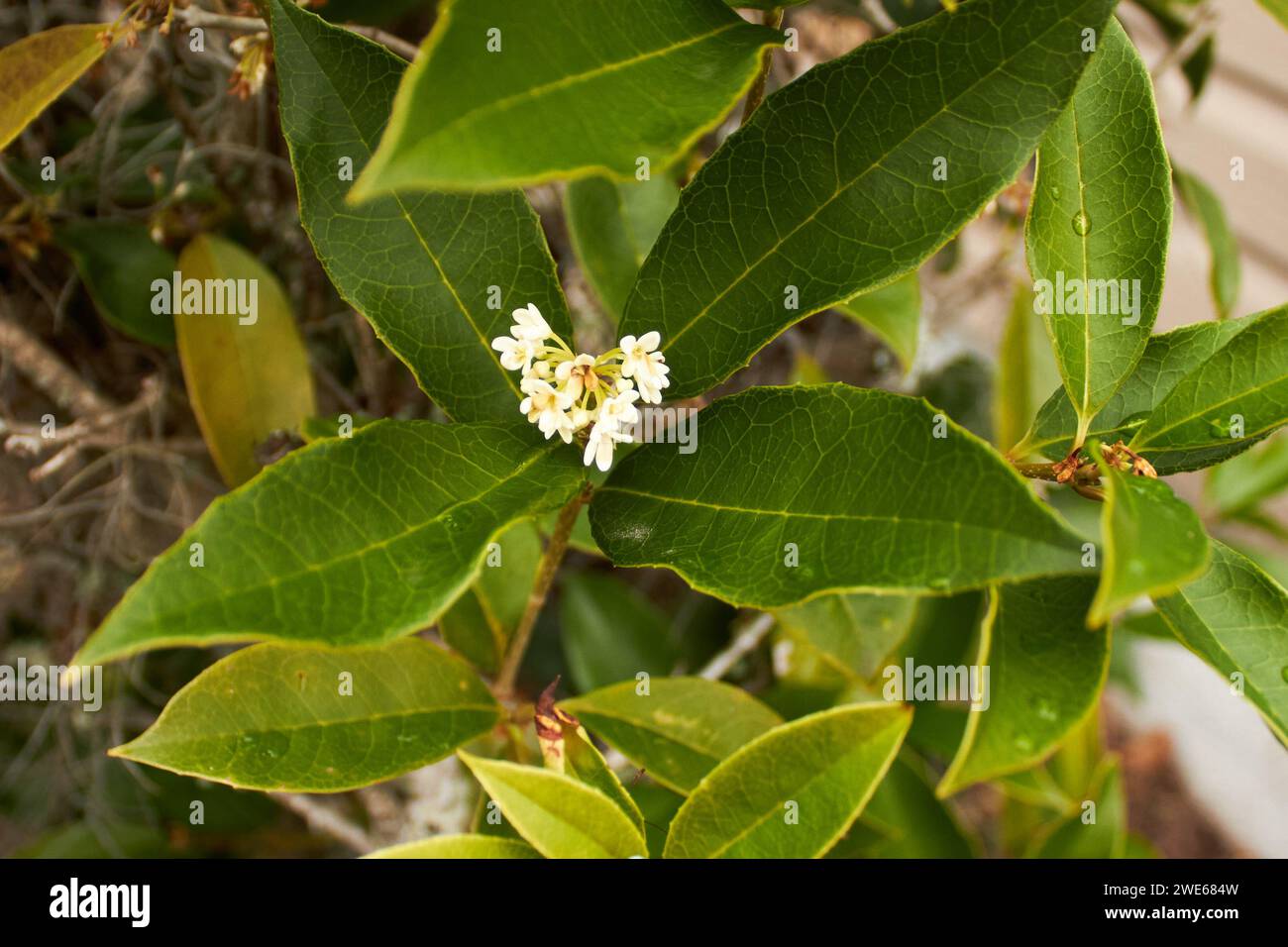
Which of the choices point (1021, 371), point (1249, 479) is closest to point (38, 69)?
point (1021, 371)

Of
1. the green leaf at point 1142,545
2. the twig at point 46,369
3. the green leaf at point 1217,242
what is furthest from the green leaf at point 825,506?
the green leaf at point 1217,242

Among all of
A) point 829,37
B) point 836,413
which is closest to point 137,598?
point 836,413

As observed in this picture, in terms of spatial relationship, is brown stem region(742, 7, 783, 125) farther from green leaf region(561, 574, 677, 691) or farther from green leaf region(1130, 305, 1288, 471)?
green leaf region(561, 574, 677, 691)

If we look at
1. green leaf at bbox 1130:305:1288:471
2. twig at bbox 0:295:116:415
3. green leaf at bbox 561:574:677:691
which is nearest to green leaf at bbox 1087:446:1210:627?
green leaf at bbox 1130:305:1288:471

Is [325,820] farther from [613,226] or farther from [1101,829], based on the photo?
[1101,829]

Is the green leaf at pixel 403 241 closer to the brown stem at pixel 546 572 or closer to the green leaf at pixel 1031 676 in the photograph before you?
the brown stem at pixel 546 572
